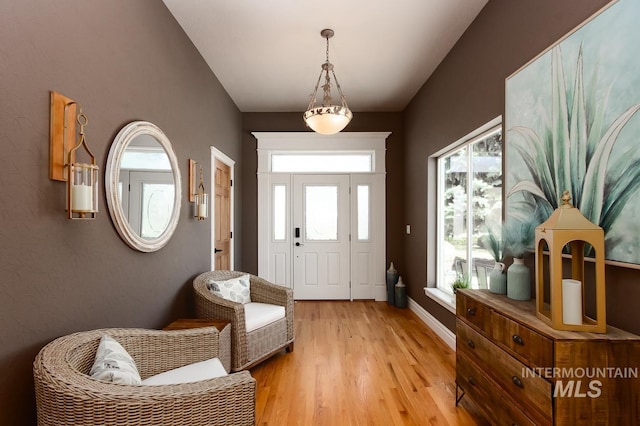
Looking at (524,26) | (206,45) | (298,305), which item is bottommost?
(298,305)

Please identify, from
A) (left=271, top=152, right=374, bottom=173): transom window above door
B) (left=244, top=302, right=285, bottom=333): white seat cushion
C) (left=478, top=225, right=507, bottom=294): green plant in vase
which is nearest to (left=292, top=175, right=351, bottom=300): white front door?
(left=271, top=152, right=374, bottom=173): transom window above door

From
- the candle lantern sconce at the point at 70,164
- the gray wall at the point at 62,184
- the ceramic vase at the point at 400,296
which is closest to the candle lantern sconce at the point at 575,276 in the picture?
the candle lantern sconce at the point at 70,164

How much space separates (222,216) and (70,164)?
2785 mm

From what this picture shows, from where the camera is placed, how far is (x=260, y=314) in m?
2.80

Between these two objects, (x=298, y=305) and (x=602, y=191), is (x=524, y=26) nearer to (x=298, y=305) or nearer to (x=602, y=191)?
(x=602, y=191)

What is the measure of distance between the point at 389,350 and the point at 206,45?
3461mm

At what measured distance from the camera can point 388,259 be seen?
5.01m

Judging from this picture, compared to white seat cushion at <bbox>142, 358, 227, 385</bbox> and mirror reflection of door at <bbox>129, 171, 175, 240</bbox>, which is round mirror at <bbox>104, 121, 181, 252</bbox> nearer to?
mirror reflection of door at <bbox>129, 171, 175, 240</bbox>

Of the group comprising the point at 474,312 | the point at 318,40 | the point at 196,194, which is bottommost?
the point at 474,312

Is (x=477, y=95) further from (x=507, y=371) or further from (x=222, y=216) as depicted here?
(x=222, y=216)

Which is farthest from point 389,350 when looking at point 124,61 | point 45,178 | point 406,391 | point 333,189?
point 124,61

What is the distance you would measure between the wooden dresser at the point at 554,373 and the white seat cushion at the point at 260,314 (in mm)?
1736

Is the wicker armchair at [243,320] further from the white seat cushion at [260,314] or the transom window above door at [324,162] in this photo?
the transom window above door at [324,162]

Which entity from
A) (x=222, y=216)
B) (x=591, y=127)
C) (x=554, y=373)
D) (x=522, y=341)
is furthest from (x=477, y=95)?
(x=222, y=216)
